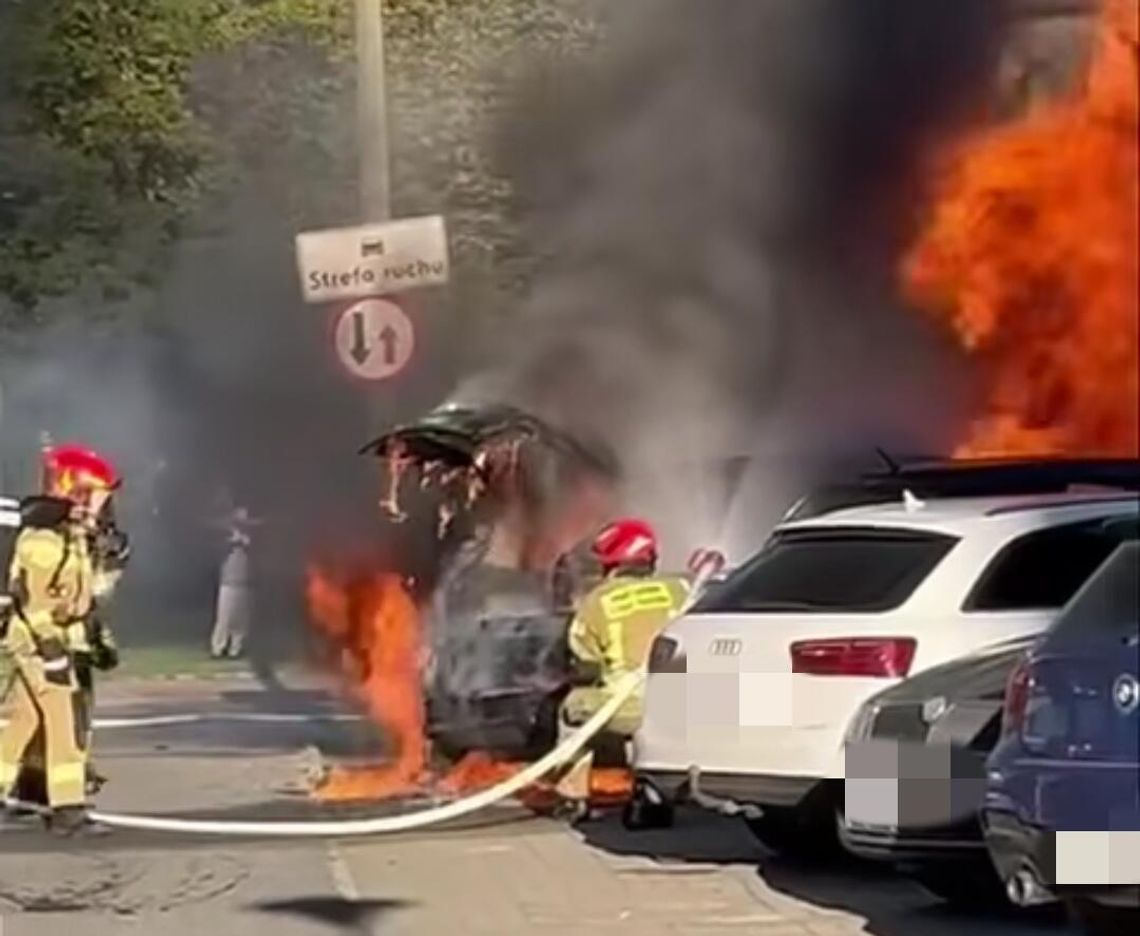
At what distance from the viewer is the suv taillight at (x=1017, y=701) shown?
7961 millimetres

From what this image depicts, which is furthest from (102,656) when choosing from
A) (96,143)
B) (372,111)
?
(96,143)

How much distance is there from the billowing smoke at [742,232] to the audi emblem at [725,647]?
20.7 feet

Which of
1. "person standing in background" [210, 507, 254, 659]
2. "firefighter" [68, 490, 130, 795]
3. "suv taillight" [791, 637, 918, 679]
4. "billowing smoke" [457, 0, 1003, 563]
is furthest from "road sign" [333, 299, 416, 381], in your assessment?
"suv taillight" [791, 637, 918, 679]

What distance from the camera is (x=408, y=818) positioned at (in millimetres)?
12875

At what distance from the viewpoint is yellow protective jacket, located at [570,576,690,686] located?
12.0m

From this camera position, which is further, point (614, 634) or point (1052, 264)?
point (1052, 264)

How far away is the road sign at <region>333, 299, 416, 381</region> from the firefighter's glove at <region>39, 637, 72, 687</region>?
15.3 ft

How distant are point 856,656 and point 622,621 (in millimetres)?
2062

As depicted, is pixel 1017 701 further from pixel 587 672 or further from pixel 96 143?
pixel 96 143

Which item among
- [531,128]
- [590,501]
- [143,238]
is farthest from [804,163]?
[143,238]

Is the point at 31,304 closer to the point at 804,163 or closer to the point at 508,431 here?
the point at 804,163

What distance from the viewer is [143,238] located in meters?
24.2

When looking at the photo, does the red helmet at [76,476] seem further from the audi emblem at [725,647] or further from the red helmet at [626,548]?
the audi emblem at [725,647]

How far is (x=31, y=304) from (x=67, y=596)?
40.3 ft
